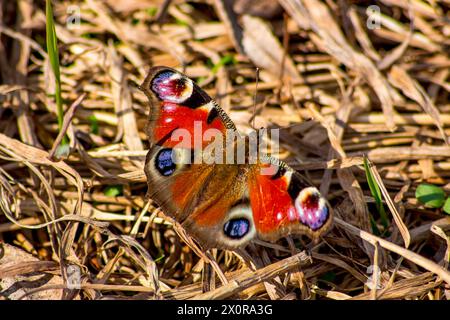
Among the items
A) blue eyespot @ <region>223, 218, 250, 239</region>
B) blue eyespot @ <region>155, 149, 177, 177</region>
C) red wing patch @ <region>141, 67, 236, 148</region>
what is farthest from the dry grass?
red wing patch @ <region>141, 67, 236, 148</region>

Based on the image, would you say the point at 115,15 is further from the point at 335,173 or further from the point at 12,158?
the point at 335,173

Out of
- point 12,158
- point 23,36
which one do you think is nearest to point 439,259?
point 12,158

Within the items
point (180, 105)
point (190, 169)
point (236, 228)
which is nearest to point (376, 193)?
point (236, 228)

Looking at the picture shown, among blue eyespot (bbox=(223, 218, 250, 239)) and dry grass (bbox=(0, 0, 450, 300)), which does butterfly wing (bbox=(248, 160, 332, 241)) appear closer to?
blue eyespot (bbox=(223, 218, 250, 239))
